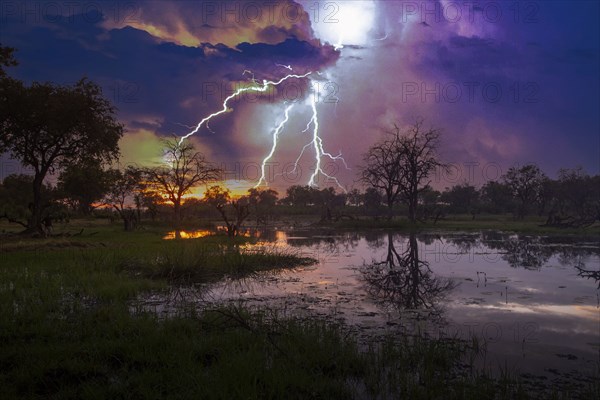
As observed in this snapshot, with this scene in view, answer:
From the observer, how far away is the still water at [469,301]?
730cm

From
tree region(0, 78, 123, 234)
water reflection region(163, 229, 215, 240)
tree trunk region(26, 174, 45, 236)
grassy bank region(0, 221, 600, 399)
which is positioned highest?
tree region(0, 78, 123, 234)

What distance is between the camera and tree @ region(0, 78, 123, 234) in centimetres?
3041

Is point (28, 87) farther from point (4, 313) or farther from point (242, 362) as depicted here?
point (242, 362)

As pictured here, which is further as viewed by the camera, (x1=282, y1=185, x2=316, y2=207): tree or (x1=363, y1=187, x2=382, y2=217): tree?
(x1=282, y1=185, x2=316, y2=207): tree

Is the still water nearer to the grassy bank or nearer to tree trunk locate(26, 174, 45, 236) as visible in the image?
the grassy bank

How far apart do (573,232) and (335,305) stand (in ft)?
127

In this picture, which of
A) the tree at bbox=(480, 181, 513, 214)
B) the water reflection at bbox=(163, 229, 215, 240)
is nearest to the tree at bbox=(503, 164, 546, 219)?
the tree at bbox=(480, 181, 513, 214)

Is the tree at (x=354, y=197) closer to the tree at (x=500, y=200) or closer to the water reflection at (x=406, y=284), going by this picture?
the tree at (x=500, y=200)

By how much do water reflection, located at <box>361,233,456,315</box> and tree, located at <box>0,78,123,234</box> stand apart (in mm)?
25256

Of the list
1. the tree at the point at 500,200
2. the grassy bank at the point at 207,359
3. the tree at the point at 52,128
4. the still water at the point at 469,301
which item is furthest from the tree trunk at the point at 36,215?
the tree at the point at 500,200

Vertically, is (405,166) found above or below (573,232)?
above

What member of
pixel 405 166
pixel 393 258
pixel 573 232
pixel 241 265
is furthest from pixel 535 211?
pixel 241 265

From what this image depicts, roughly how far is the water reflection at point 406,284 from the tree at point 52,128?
82.9ft

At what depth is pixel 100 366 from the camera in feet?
19.6
